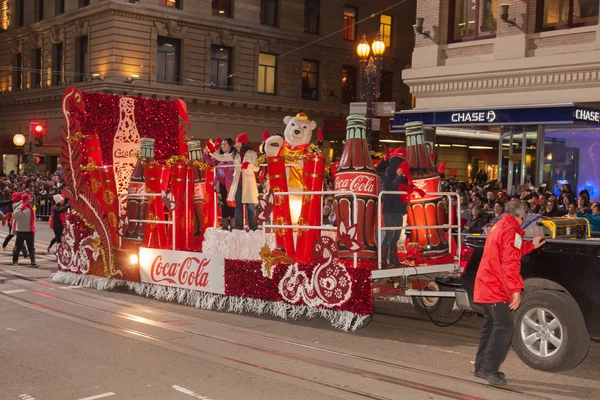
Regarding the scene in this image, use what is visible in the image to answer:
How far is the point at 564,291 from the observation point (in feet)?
23.6

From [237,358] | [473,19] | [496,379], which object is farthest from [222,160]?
[473,19]

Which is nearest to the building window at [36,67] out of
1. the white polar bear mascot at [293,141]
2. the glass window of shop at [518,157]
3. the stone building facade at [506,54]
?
the stone building facade at [506,54]

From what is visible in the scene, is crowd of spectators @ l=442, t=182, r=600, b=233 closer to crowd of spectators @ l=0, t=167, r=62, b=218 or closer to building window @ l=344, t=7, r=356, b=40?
crowd of spectators @ l=0, t=167, r=62, b=218

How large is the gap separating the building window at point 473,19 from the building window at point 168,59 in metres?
19.4

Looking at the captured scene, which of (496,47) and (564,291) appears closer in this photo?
(564,291)

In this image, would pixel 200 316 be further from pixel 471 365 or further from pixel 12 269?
pixel 12 269

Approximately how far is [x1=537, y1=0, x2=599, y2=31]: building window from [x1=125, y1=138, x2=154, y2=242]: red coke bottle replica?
10.9 m

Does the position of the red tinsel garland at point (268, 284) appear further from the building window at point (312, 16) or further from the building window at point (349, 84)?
the building window at point (349, 84)

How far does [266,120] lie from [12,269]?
2514cm

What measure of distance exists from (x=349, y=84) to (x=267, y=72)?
571cm

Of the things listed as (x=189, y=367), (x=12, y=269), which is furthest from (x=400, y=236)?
(x=12, y=269)

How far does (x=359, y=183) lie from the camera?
359 inches

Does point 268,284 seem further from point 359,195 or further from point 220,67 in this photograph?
point 220,67

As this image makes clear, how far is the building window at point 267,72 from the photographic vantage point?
127 feet
